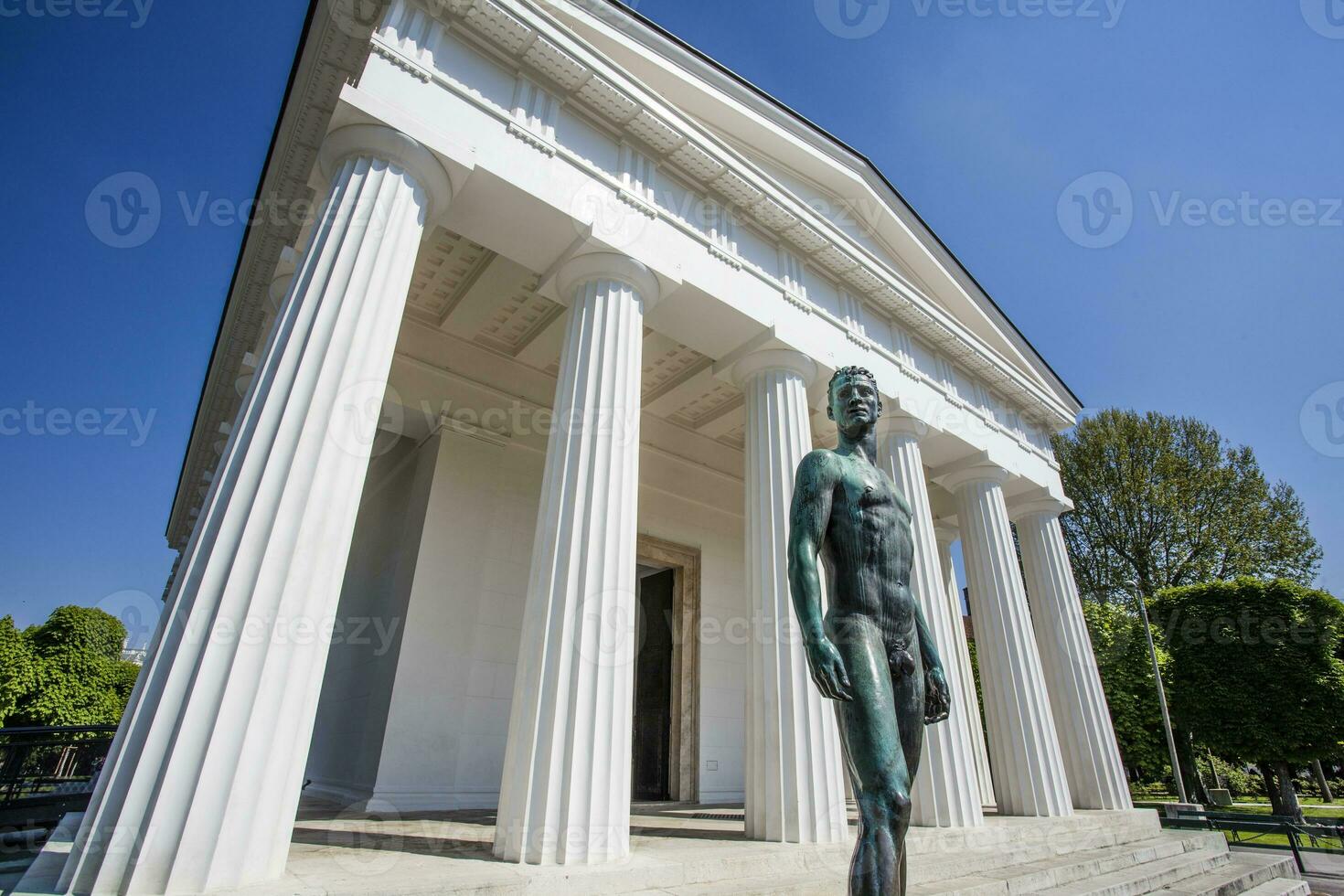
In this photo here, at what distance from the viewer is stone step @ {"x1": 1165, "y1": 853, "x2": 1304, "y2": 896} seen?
702 cm

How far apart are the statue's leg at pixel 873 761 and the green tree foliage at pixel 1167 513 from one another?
3214cm

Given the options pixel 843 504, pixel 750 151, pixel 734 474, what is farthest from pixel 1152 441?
pixel 843 504

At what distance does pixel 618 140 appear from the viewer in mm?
8477

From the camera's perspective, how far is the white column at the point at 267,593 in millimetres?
3842

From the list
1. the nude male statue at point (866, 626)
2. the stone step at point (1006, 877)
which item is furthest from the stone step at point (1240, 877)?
the nude male statue at point (866, 626)

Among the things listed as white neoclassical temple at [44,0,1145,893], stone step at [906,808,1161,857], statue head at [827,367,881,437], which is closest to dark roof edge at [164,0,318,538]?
white neoclassical temple at [44,0,1145,893]

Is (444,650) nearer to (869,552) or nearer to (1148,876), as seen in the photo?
(869,552)

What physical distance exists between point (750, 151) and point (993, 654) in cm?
1057

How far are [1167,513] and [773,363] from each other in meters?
27.8

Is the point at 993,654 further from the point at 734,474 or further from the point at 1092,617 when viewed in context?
the point at 1092,617

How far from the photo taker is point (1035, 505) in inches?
601

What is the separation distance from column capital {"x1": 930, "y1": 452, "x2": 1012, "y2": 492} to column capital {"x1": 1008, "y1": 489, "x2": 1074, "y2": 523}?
1.97m

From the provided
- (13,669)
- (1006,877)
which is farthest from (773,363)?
(13,669)

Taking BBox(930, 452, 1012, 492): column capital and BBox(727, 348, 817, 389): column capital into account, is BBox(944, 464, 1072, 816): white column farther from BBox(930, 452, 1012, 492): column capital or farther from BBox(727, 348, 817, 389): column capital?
BBox(727, 348, 817, 389): column capital
